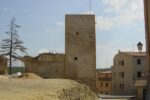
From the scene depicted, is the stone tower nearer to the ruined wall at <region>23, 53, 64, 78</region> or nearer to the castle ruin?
the castle ruin

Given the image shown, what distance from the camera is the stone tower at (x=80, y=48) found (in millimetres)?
40438

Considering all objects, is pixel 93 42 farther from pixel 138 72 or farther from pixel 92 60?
pixel 138 72

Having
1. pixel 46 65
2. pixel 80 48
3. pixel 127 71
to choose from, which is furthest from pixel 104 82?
pixel 80 48

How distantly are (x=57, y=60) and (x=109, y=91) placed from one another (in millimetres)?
31190

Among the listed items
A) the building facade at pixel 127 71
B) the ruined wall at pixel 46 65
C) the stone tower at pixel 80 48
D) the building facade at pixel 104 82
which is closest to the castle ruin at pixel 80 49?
the stone tower at pixel 80 48

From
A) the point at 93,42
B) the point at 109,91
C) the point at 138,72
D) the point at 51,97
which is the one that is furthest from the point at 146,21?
the point at 109,91

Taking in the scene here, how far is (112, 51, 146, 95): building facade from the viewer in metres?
63.1

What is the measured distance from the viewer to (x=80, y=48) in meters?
40.6

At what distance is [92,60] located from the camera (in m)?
40.5

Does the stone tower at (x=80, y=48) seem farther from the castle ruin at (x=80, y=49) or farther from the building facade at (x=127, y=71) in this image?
the building facade at (x=127, y=71)

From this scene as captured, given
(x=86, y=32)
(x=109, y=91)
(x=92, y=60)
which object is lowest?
(x=109, y=91)

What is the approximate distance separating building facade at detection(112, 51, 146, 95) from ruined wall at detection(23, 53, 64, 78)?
22331 mm

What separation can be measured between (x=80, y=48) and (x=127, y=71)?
26418 mm

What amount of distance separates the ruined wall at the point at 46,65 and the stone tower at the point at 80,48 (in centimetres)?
111
